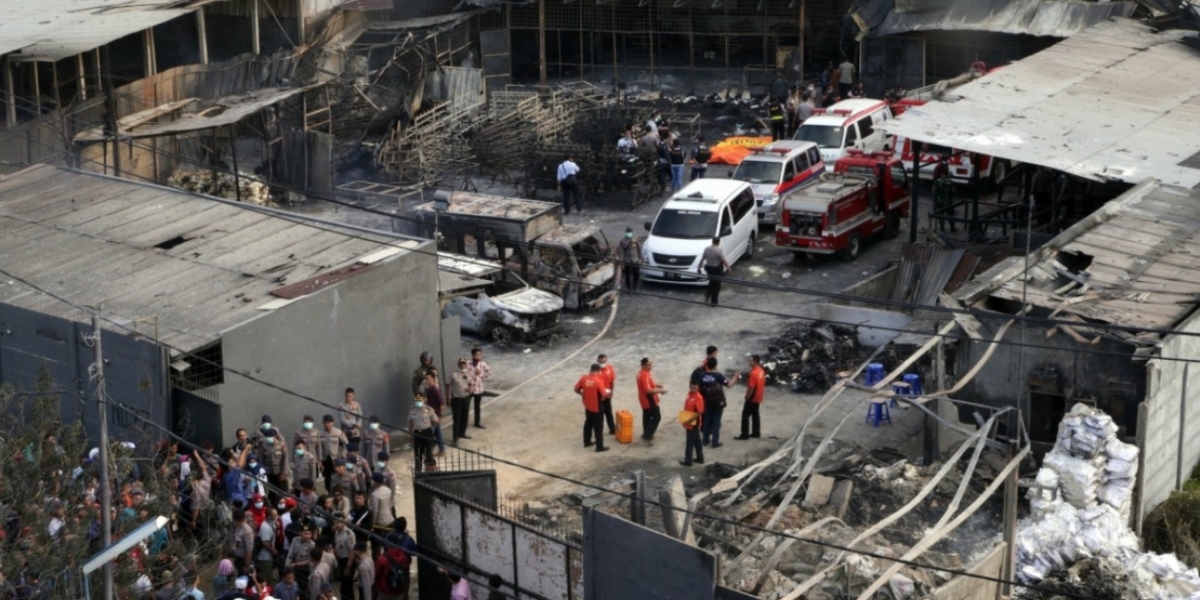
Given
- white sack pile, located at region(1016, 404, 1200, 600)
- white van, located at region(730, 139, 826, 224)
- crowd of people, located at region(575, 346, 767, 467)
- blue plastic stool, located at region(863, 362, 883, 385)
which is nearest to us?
white sack pile, located at region(1016, 404, 1200, 600)

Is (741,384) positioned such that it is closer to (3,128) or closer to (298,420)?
(298,420)

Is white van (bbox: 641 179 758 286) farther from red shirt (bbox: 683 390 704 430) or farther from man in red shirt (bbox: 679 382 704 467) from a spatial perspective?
red shirt (bbox: 683 390 704 430)

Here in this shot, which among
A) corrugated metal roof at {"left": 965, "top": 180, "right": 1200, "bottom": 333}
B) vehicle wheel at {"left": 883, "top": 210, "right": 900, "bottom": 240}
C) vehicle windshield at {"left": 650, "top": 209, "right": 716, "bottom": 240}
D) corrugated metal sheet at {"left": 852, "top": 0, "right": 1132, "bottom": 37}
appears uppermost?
corrugated metal sheet at {"left": 852, "top": 0, "right": 1132, "bottom": 37}

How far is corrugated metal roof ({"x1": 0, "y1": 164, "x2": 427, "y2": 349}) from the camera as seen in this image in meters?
23.9

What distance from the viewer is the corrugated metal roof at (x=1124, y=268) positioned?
21625 millimetres

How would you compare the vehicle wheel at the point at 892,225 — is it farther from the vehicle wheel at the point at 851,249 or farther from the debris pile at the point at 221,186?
the debris pile at the point at 221,186

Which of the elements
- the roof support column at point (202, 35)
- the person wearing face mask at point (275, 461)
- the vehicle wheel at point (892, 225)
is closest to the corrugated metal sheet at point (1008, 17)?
the vehicle wheel at point (892, 225)

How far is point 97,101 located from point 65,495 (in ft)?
57.5

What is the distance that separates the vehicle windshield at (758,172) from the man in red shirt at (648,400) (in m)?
10.0

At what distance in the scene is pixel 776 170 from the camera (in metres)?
33.2

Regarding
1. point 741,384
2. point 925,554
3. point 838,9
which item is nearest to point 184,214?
point 741,384

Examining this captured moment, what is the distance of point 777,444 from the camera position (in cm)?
2373

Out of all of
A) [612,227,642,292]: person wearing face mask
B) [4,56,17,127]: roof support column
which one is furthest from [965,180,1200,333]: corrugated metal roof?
[4,56,17,127]: roof support column

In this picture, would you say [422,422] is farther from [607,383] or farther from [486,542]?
[486,542]
